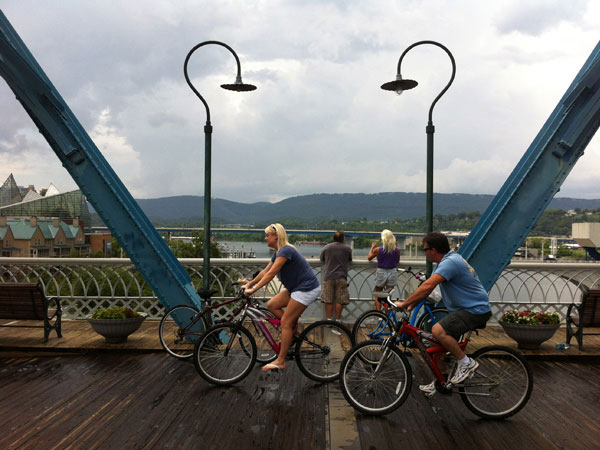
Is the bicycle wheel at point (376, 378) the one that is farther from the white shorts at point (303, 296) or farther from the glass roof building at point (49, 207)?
the glass roof building at point (49, 207)

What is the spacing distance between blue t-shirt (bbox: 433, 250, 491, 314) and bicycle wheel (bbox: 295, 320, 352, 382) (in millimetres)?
1682

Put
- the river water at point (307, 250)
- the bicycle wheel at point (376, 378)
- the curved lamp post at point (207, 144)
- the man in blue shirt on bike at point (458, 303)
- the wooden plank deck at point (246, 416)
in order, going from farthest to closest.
A: the river water at point (307, 250), the curved lamp post at point (207, 144), the bicycle wheel at point (376, 378), the man in blue shirt on bike at point (458, 303), the wooden plank deck at point (246, 416)

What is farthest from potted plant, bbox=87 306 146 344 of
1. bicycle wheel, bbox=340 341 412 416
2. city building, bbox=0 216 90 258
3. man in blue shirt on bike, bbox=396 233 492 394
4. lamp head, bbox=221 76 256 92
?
city building, bbox=0 216 90 258

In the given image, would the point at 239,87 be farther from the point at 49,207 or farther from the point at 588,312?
the point at 49,207

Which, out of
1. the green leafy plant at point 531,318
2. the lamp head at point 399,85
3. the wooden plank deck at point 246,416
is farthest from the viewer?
the lamp head at point 399,85

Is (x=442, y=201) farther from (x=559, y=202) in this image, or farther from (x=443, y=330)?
(x=443, y=330)

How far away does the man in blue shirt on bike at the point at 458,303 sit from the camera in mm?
5332

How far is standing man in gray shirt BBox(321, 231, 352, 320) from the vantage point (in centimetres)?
1012

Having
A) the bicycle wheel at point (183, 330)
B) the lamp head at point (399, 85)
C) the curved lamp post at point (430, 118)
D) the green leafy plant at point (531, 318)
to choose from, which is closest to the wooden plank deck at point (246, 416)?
the bicycle wheel at point (183, 330)

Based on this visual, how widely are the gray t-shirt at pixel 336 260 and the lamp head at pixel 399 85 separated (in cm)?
310

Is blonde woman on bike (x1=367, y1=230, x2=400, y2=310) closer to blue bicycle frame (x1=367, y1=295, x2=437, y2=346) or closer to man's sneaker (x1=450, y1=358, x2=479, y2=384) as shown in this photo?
blue bicycle frame (x1=367, y1=295, x2=437, y2=346)

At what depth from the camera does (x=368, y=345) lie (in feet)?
18.2

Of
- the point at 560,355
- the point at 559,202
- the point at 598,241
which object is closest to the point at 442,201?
the point at 559,202

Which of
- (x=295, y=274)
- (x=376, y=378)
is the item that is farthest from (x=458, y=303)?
(x=295, y=274)
